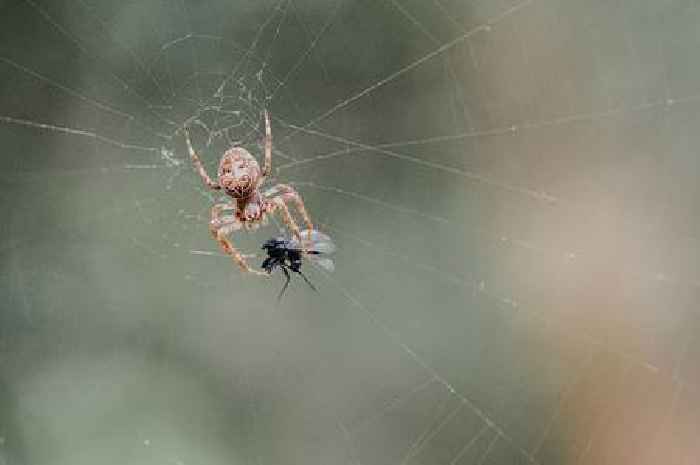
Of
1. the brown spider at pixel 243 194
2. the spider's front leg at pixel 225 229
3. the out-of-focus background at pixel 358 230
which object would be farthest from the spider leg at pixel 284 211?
the out-of-focus background at pixel 358 230

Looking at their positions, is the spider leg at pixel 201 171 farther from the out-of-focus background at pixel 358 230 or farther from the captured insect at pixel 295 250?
the out-of-focus background at pixel 358 230

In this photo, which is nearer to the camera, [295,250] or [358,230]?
[295,250]

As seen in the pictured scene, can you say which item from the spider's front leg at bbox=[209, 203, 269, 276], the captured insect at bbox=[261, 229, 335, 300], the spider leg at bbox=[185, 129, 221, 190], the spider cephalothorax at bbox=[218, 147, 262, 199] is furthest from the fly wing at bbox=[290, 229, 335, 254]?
the spider leg at bbox=[185, 129, 221, 190]

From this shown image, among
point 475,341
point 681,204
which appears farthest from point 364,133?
point 681,204

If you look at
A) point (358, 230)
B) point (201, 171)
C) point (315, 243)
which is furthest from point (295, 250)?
point (358, 230)

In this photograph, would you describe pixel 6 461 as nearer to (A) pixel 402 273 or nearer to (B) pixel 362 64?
(A) pixel 402 273

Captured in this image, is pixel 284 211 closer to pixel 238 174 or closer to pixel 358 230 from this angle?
pixel 238 174
